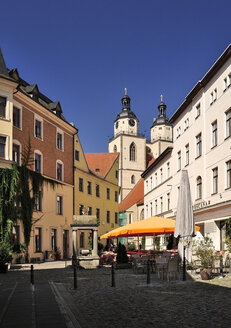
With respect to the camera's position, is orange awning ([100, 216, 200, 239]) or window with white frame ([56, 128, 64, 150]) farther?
window with white frame ([56, 128, 64, 150])

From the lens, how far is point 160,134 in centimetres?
12394

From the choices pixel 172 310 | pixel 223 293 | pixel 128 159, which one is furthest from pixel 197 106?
pixel 128 159

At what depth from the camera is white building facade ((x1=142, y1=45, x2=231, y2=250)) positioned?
86.4 ft

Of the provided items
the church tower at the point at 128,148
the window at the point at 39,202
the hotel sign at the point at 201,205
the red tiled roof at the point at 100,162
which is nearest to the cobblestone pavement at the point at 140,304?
the hotel sign at the point at 201,205

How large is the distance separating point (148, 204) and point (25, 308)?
46.2 metres

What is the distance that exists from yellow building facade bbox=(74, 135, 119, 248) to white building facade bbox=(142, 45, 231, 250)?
11.3 m

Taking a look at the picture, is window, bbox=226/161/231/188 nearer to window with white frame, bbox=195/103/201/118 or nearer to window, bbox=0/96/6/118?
window with white frame, bbox=195/103/201/118

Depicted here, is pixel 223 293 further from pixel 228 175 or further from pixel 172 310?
pixel 228 175

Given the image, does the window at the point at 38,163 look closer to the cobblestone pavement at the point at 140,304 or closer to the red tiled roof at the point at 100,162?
the cobblestone pavement at the point at 140,304

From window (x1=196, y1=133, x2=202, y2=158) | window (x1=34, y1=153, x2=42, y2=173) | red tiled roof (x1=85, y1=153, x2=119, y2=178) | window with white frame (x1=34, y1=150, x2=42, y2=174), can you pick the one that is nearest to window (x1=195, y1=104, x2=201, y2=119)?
window (x1=196, y1=133, x2=202, y2=158)

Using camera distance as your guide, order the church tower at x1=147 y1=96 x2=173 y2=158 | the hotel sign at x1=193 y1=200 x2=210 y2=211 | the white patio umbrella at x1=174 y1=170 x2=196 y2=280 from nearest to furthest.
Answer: the white patio umbrella at x1=174 y1=170 x2=196 y2=280, the hotel sign at x1=193 y1=200 x2=210 y2=211, the church tower at x1=147 y1=96 x2=173 y2=158

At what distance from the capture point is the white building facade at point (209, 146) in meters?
26.3

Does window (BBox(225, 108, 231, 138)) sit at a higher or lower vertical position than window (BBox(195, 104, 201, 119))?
lower

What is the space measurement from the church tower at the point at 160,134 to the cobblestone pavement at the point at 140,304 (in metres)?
105
